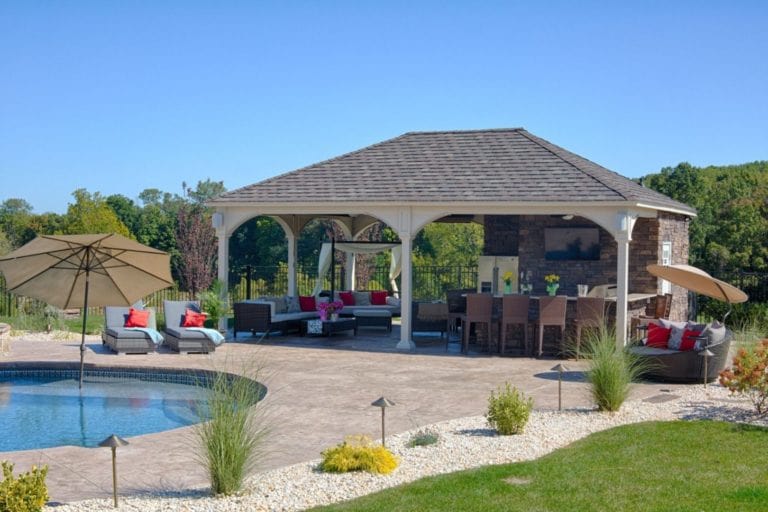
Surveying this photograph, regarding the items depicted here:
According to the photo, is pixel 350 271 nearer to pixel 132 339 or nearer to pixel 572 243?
pixel 572 243

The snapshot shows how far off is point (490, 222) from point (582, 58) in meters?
4.08

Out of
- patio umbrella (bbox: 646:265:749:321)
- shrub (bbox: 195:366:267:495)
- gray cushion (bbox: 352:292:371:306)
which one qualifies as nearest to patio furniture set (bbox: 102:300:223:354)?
gray cushion (bbox: 352:292:371:306)

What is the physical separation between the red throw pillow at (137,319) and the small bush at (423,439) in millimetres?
8873

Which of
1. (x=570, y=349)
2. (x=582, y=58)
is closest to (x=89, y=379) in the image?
(x=570, y=349)

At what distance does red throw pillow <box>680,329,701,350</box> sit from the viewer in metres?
12.2

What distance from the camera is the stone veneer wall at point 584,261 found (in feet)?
56.4

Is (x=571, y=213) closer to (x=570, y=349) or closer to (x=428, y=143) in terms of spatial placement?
(x=570, y=349)

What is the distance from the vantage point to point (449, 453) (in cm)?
773

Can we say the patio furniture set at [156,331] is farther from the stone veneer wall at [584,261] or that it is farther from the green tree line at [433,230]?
the green tree line at [433,230]

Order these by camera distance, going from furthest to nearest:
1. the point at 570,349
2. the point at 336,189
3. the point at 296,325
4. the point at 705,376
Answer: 1. the point at 296,325
2. the point at 336,189
3. the point at 570,349
4. the point at 705,376

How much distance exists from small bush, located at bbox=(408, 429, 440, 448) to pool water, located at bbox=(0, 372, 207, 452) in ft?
6.98

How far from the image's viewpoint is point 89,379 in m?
13.6

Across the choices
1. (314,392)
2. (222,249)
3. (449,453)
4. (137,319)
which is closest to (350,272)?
(222,249)

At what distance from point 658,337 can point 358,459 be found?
282 inches
